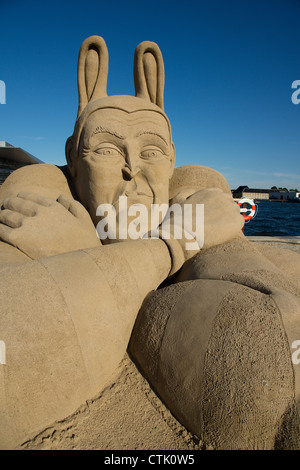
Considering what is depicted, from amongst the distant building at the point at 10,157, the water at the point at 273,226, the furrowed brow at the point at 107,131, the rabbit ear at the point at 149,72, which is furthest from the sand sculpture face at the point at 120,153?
the water at the point at 273,226

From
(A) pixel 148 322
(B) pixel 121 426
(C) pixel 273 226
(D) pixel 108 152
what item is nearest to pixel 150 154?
(D) pixel 108 152

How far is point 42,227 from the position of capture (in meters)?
2.08

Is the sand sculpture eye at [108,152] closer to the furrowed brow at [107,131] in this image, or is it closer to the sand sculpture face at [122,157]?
the sand sculpture face at [122,157]

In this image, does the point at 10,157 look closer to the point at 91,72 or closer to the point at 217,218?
the point at 91,72

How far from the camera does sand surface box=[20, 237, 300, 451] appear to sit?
4.44ft

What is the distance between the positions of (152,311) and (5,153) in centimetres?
1220

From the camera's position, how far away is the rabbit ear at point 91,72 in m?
2.89

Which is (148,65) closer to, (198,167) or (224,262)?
(198,167)

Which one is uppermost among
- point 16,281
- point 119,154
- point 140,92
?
point 140,92

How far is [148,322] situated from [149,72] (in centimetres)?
242
